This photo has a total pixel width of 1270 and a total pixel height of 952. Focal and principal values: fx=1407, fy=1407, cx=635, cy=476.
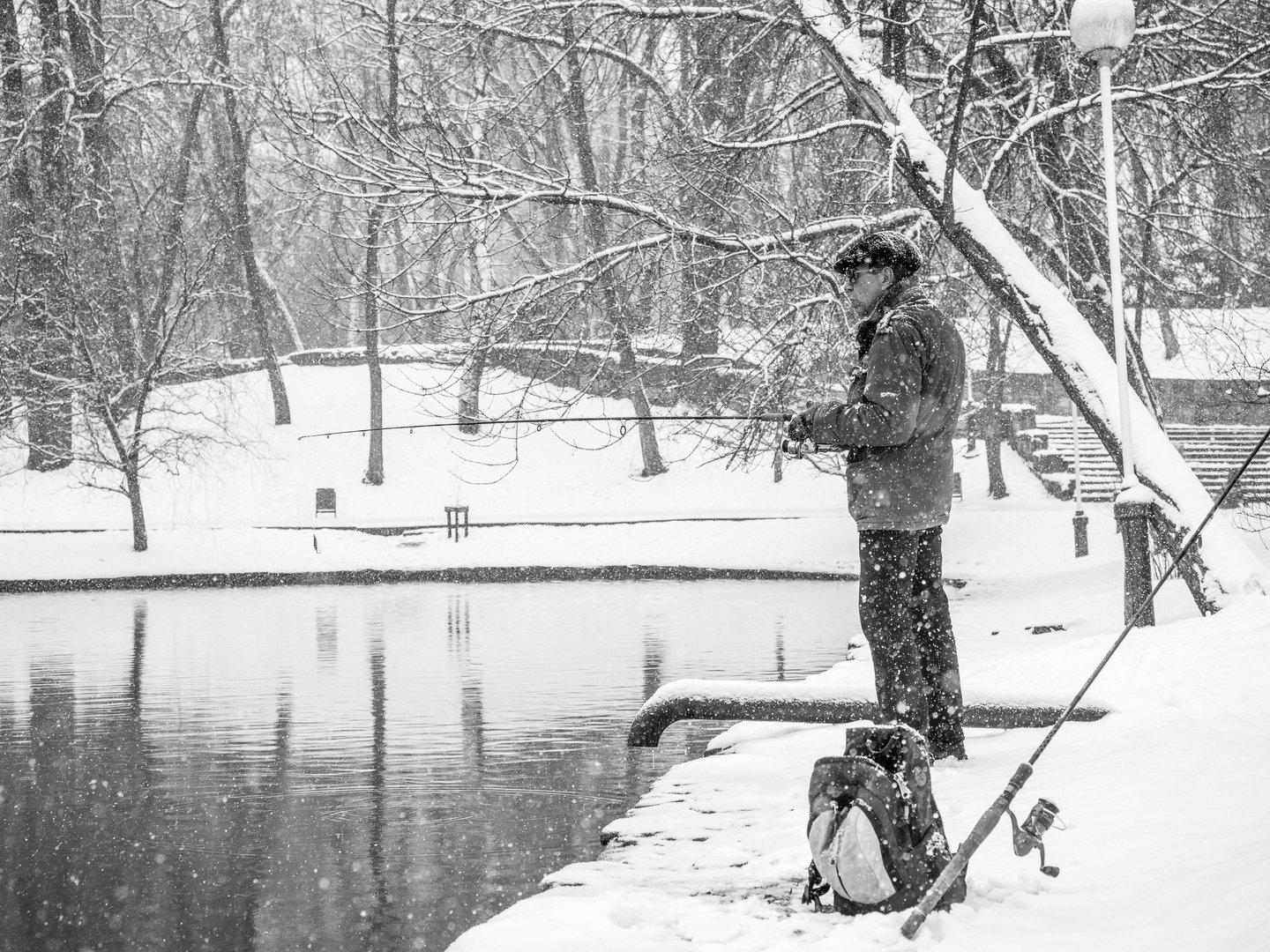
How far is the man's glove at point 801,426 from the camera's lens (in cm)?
472

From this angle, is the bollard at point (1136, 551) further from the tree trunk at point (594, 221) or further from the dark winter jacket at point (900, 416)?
the dark winter jacket at point (900, 416)

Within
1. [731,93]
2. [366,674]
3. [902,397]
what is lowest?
[366,674]

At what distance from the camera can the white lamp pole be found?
873 cm

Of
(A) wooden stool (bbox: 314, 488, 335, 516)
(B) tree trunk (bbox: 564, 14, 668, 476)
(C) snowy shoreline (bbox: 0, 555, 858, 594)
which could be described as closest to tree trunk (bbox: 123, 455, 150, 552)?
(C) snowy shoreline (bbox: 0, 555, 858, 594)

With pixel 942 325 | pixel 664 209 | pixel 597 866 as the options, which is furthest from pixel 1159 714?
pixel 664 209

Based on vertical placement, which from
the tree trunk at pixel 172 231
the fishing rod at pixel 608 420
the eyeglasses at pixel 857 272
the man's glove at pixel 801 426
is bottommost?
the man's glove at pixel 801 426

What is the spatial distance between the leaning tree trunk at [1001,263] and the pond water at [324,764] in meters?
2.85

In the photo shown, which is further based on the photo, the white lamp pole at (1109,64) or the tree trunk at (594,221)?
the tree trunk at (594,221)

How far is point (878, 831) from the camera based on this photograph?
11.6 ft

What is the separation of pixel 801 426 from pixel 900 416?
1.17ft

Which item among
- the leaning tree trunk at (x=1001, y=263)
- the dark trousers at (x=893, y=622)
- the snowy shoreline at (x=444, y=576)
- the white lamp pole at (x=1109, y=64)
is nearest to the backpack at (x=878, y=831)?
the dark trousers at (x=893, y=622)

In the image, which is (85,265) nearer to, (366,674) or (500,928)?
(366,674)

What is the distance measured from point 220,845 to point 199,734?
116 inches

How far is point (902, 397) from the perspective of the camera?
4.58 meters
